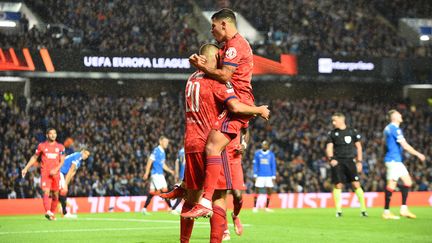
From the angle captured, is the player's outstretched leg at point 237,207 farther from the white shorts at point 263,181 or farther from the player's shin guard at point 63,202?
the white shorts at point 263,181

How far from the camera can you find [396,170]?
1664cm

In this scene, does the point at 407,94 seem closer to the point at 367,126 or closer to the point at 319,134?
the point at 367,126

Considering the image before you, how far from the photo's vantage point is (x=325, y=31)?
3853 centimetres

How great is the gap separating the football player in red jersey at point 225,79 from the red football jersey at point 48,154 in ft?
35.5

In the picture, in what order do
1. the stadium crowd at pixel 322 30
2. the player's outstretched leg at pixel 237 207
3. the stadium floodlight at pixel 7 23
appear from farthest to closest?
the stadium crowd at pixel 322 30, the stadium floodlight at pixel 7 23, the player's outstretched leg at pixel 237 207

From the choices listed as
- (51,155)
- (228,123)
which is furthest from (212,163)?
(51,155)

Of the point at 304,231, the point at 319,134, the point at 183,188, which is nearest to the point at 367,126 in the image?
the point at 319,134

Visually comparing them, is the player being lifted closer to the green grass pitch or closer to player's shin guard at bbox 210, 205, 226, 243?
player's shin guard at bbox 210, 205, 226, 243

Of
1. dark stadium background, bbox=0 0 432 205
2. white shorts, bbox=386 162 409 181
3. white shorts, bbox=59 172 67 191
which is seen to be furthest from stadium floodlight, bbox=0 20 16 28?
white shorts, bbox=386 162 409 181

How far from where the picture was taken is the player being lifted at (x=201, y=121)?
8.15 m

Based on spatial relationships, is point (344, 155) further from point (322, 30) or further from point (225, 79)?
point (322, 30)

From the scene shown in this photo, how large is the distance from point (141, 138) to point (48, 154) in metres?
13.7

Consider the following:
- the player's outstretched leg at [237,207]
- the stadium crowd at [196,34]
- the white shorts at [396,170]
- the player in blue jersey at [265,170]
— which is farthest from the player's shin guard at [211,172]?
the stadium crowd at [196,34]

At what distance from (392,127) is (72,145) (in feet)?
56.0
